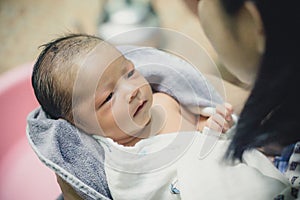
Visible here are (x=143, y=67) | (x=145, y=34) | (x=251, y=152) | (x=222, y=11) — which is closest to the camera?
(x=222, y=11)

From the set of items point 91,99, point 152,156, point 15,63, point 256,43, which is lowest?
point 15,63

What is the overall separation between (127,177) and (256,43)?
1.12 ft

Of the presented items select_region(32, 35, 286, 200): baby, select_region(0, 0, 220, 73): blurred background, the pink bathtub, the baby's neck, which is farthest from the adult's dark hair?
select_region(0, 0, 220, 73): blurred background

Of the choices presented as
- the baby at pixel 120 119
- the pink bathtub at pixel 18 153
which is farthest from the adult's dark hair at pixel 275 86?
the pink bathtub at pixel 18 153

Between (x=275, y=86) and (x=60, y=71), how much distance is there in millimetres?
356

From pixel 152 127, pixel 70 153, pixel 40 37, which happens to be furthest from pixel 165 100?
pixel 40 37

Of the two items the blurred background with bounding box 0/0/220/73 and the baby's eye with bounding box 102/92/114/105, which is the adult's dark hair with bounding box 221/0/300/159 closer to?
the baby's eye with bounding box 102/92/114/105

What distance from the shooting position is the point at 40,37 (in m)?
1.47

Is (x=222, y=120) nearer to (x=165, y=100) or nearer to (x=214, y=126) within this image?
(x=214, y=126)

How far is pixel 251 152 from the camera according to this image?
2.09ft

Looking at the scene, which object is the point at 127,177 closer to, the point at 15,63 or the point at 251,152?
the point at 251,152

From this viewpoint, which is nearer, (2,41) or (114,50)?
(114,50)

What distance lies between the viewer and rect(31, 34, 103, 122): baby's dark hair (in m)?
0.70

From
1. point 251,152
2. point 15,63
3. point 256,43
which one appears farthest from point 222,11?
point 15,63
